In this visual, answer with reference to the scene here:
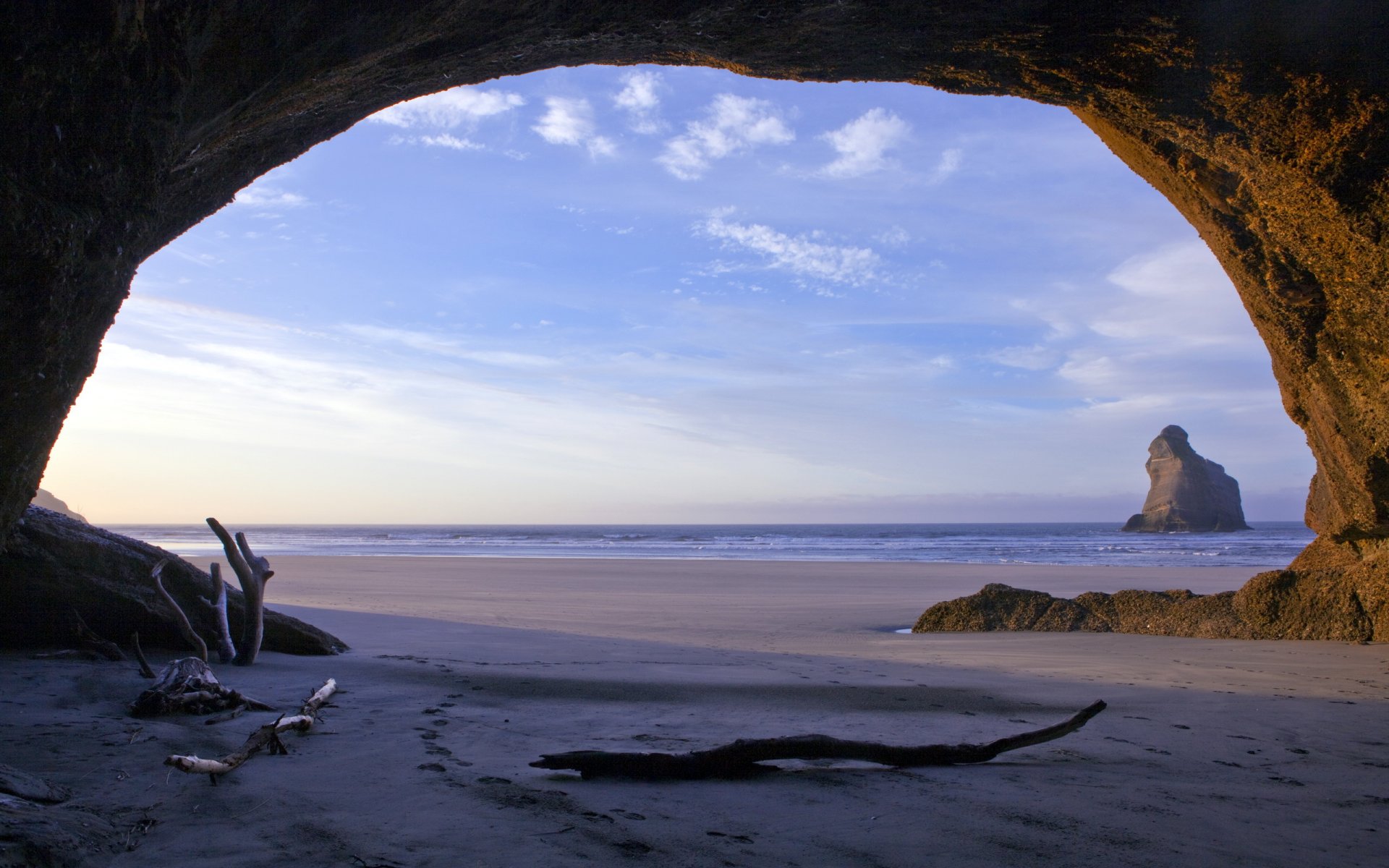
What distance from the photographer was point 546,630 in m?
8.49

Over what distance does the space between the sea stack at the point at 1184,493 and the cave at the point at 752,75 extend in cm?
5790

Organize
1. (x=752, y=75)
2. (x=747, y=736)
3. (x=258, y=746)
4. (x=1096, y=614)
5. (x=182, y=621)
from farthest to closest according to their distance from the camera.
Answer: (x=1096, y=614) < (x=182, y=621) < (x=752, y=75) < (x=747, y=736) < (x=258, y=746)

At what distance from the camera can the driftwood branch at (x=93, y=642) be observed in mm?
5254

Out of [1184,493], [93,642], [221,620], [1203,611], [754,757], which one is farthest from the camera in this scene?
[1184,493]

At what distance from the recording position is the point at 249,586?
567 centimetres

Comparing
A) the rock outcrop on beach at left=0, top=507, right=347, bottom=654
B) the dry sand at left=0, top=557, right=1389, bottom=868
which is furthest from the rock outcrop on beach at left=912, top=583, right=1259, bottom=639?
the rock outcrop on beach at left=0, top=507, right=347, bottom=654

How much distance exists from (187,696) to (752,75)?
4.34 m

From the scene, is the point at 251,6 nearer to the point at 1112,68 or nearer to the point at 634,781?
the point at 634,781

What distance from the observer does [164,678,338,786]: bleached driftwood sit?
2.80 metres

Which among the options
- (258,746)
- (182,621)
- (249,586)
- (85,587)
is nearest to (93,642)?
(85,587)

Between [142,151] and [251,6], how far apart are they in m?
0.58

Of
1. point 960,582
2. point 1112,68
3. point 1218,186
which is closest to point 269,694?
point 1112,68

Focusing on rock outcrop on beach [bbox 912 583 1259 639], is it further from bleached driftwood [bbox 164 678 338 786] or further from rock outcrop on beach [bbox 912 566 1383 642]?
bleached driftwood [bbox 164 678 338 786]

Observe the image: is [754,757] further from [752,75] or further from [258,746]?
[752,75]
